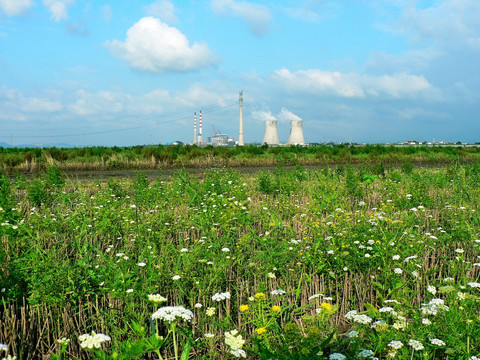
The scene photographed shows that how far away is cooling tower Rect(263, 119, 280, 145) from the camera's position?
71500mm

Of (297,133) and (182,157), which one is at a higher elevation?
(297,133)

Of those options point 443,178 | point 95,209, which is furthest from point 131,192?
point 443,178

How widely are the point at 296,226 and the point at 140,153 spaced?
21.9 m

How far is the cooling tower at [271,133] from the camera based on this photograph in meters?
71.5

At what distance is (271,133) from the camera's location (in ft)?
236

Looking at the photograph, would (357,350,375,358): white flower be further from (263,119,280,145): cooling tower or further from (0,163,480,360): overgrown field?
(263,119,280,145): cooling tower

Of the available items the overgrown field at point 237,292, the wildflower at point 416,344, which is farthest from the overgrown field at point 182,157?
the wildflower at point 416,344

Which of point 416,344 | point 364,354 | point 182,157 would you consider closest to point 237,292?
point 364,354

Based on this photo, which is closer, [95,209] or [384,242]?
[384,242]

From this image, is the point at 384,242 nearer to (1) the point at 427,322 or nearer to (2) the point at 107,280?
(1) the point at 427,322

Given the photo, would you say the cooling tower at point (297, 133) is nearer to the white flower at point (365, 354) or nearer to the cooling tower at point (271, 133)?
the cooling tower at point (271, 133)

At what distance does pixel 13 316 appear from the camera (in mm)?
3346

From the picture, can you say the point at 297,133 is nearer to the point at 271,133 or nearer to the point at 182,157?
the point at 271,133

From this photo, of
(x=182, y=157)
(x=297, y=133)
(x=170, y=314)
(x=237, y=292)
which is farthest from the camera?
(x=297, y=133)
